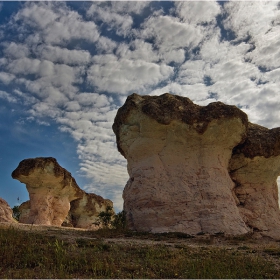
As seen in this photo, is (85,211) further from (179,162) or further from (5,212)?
(179,162)

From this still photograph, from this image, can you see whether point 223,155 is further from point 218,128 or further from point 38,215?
point 38,215

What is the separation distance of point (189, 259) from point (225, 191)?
327 inches

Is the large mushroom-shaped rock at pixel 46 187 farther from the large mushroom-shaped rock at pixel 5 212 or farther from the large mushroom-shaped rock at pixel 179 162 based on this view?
the large mushroom-shaped rock at pixel 179 162

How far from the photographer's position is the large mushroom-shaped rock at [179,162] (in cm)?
1408

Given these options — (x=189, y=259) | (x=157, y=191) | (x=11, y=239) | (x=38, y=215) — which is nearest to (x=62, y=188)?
(x=38, y=215)

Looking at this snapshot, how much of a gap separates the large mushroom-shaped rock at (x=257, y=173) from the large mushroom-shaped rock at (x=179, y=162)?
37.7 inches

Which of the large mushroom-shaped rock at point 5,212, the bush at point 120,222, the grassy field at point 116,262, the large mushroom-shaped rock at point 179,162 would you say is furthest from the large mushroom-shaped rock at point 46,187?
the grassy field at point 116,262

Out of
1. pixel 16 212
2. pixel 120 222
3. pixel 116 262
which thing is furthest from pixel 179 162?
pixel 16 212

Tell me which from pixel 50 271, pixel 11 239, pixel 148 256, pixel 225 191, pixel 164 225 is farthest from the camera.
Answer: pixel 225 191

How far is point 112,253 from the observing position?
296 inches

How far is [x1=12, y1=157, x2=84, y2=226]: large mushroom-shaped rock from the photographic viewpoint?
77.5 ft

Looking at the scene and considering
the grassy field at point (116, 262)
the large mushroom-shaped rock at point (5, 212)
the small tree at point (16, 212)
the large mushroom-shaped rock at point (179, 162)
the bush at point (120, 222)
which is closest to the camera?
the grassy field at point (116, 262)

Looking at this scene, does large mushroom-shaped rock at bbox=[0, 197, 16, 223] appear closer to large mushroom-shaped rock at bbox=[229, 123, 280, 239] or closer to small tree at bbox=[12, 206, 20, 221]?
large mushroom-shaped rock at bbox=[229, 123, 280, 239]

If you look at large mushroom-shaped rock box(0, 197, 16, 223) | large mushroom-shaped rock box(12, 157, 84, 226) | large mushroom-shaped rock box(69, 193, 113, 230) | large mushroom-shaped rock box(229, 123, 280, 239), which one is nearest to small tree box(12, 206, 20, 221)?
large mushroom-shaped rock box(69, 193, 113, 230)
